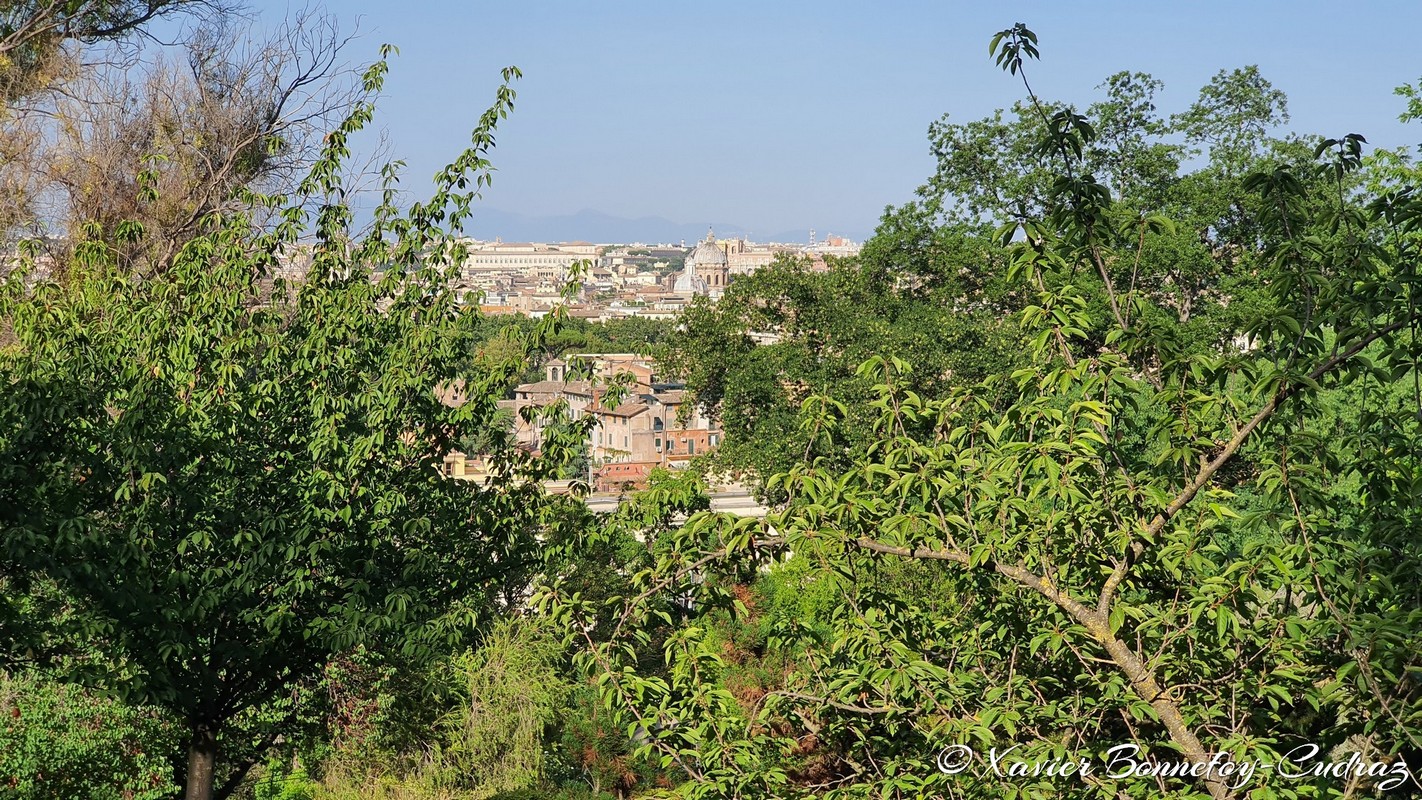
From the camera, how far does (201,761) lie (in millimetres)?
7113

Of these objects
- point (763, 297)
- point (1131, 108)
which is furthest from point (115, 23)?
point (1131, 108)

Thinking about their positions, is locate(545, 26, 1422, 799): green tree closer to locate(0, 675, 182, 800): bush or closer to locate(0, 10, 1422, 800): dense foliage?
locate(0, 10, 1422, 800): dense foliage

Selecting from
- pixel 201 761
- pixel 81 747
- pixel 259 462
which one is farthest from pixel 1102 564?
pixel 81 747

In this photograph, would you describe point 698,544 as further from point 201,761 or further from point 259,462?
point 201,761

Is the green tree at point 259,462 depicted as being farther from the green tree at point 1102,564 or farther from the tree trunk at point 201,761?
the green tree at point 1102,564

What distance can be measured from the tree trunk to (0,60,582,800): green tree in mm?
14

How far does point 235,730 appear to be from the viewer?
30.6 ft

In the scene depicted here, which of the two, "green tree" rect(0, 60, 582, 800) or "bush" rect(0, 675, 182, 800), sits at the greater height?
"green tree" rect(0, 60, 582, 800)

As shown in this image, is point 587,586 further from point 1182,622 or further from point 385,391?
point 1182,622

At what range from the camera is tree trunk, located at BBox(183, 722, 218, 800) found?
7.07m

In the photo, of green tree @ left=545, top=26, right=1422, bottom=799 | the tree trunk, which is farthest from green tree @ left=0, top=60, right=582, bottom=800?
green tree @ left=545, top=26, right=1422, bottom=799

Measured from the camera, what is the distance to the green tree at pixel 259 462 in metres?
6.21

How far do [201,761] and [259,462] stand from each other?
175 cm

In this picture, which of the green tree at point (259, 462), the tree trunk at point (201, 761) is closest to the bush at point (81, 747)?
the tree trunk at point (201, 761)
